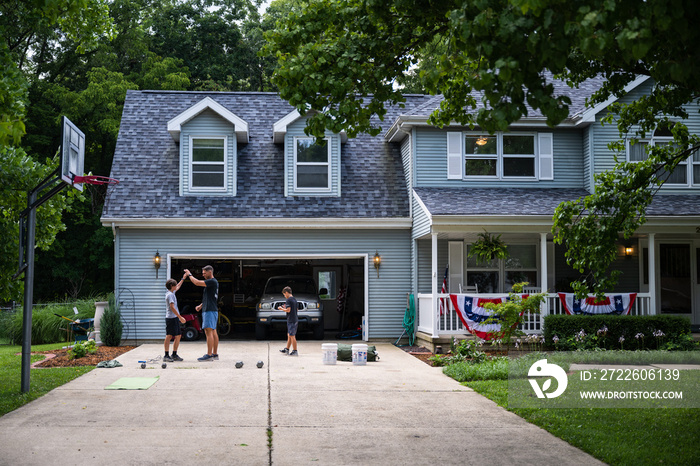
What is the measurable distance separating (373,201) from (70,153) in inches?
386

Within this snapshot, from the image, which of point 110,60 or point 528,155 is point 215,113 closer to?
point 528,155

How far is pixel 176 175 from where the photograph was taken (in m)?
18.9

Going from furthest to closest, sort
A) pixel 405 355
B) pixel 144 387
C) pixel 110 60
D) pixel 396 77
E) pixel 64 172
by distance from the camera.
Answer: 1. pixel 110 60
2. pixel 405 355
3. pixel 144 387
4. pixel 64 172
5. pixel 396 77

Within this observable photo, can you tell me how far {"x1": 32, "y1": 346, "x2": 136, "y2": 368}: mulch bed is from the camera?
13.2m

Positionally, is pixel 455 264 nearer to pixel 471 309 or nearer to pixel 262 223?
pixel 471 309

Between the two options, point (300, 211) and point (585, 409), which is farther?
point (300, 211)

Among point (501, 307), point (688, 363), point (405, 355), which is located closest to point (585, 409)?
point (501, 307)

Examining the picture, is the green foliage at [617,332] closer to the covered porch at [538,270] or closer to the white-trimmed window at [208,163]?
the covered porch at [538,270]

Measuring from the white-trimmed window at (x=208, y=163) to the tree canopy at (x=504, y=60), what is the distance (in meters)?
10.4

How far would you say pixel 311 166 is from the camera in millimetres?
18953

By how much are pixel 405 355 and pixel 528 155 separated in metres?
6.79

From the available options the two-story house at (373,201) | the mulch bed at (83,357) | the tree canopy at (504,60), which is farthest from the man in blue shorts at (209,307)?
the tree canopy at (504,60)

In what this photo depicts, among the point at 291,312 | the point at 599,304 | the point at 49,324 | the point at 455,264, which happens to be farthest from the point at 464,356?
the point at 49,324

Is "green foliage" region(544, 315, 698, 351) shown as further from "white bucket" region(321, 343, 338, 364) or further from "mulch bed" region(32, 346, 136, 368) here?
"mulch bed" region(32, 346, 136, 368)
